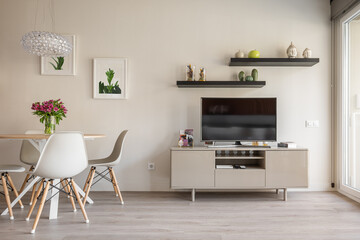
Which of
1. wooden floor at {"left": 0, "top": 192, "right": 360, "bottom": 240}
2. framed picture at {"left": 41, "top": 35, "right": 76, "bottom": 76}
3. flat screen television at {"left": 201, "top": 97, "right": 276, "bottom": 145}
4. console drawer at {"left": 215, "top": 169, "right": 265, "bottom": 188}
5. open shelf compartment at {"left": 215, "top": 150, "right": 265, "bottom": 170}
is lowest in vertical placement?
wooden floor at {"left": 0, "top": 192, "right": 360, "bottom": 240}

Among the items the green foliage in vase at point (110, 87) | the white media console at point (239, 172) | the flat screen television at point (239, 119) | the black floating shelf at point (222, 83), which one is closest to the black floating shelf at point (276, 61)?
the black floating shelf at point (222, 83)

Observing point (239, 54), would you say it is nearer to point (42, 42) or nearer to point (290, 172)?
point (290, 172)

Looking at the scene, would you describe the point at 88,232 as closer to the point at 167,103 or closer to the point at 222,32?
the point at 167,103

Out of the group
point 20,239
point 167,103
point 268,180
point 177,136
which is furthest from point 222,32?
point 20,239

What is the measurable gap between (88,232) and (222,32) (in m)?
2.92

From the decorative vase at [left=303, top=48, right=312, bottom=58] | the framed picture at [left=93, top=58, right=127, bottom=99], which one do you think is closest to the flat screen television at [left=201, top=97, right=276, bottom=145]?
the decorative vase at [left=303, top=48, right=312, bottom=58]

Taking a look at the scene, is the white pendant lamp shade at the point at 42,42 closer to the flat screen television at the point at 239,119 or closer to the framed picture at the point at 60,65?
the framed picture at the point at 60,65

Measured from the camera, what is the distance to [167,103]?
3.80 meters

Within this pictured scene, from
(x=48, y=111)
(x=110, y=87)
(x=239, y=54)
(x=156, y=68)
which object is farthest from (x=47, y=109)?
(x=239, y=54)

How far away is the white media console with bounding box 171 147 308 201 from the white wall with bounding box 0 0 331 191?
0.50 metres

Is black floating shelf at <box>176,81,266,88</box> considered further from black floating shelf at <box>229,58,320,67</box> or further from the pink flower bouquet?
the pink flower bouquet

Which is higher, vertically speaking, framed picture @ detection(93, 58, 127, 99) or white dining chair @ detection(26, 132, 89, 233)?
framed picture @ detection(93, 58, 127, 99)

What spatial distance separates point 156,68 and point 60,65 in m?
1.29

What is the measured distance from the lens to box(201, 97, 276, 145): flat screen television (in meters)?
3.57
